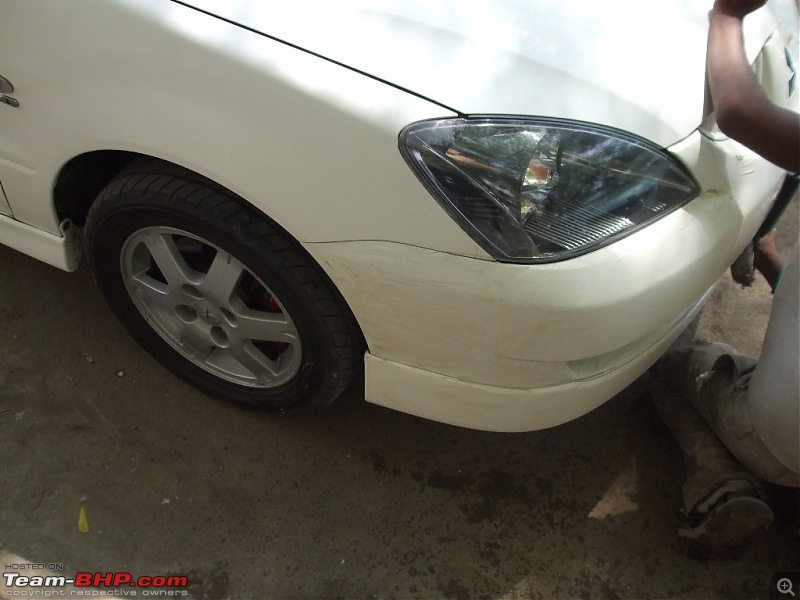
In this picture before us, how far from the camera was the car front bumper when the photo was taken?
4.86 feet

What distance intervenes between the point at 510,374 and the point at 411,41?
776mm

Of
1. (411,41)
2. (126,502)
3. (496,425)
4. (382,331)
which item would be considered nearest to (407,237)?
(382,331)

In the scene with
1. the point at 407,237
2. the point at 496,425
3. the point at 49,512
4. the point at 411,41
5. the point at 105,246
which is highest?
the point at 411,41

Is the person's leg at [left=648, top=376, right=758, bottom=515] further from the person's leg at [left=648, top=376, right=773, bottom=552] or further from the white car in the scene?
the white car

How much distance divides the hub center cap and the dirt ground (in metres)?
0.37

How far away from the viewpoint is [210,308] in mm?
1964

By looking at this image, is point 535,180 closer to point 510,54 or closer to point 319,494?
point 510,54

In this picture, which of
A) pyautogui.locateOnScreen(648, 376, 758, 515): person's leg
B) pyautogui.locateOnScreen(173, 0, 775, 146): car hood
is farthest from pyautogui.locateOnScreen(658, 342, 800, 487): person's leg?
pyautogui.locateOnScreen(173, 0, 775, 146): car hood

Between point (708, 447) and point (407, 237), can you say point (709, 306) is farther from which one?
point (407, 237)

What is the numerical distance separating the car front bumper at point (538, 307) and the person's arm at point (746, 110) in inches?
4.3

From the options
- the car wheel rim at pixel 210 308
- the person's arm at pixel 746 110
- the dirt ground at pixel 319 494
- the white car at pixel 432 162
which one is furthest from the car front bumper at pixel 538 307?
the dirt ground at pixel 319 494

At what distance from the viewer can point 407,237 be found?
148 cm

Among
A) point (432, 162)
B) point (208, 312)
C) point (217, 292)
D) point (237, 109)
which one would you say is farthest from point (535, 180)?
point (208, 312)

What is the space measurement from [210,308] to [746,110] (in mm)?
1418
